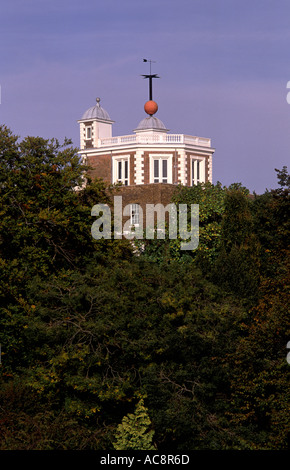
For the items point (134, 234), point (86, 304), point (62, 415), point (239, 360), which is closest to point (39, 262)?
point (86, 304)

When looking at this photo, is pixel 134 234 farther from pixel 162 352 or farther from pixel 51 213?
pixel 162 352

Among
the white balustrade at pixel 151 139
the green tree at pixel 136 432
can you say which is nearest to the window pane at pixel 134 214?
the green tree at pixel 136 432

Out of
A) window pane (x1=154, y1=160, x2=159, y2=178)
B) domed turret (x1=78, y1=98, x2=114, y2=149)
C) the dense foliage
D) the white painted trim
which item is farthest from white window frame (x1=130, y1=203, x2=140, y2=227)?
domed turret (x1=78, y1=98, x2=114, y2=149)

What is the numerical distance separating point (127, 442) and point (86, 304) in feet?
22.0

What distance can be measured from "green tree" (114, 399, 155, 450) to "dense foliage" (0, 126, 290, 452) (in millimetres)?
50

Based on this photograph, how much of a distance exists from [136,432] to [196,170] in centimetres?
6134

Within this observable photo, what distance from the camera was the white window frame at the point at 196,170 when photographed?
90.8m

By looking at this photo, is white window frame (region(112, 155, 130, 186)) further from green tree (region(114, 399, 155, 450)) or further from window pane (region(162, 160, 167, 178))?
green tree (region(114, 399, 155, 450))

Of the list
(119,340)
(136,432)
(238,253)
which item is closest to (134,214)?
(238,253)

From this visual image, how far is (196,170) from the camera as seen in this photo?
3615 inches

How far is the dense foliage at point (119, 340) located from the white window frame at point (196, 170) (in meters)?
48.7

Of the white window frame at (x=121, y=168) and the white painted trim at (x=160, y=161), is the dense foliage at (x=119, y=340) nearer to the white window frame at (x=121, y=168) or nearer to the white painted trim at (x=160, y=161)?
the white painted trim at (x=160, y=161)

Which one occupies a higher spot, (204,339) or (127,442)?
(204,339)

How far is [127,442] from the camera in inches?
1280
